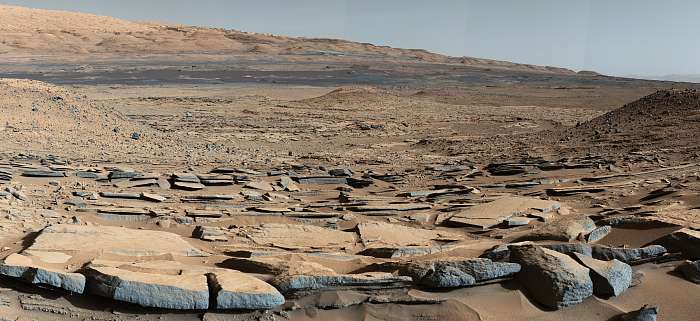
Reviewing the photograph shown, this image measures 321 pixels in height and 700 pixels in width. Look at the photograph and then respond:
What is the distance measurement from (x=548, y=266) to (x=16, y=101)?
12.4m

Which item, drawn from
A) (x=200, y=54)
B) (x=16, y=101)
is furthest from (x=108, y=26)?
(x=16, y=101)

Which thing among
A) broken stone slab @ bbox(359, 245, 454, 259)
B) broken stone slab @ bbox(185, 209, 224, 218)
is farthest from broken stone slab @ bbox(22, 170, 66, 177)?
broken stone slab @ bbox(359, 245, 454, 259)

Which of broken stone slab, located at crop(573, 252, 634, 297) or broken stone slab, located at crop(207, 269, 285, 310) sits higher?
broken stone slab, located at crop(573, 252, 634, 297)

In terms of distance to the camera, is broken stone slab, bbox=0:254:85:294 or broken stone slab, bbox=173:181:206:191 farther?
broken stone slab, bbox=173:181:206:191

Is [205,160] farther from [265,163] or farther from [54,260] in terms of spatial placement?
[54,260]

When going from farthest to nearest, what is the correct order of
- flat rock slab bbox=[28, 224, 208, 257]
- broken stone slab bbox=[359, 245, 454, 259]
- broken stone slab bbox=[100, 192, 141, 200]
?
A: broken stone slab bbox=[100, 192, 141, 200]
broken stone slab bbox=[359, 245, 454, 259]
flat rock slab bbox=[28, 224, 208, 257]

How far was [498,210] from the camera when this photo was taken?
666 centimetres

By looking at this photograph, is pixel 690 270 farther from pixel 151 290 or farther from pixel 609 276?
pixel 151 290

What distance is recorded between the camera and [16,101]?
1262 centimetres

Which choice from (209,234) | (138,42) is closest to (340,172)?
(209,234)

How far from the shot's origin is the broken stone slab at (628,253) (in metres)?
4.20

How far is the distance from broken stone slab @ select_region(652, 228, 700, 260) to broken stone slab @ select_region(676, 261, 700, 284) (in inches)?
8.9

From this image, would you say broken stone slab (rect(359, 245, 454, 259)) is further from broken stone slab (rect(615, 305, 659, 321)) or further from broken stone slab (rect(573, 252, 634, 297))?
broken stone slab (rect(615, 305, 659, 321))

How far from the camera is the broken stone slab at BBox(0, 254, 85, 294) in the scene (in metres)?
3.61
